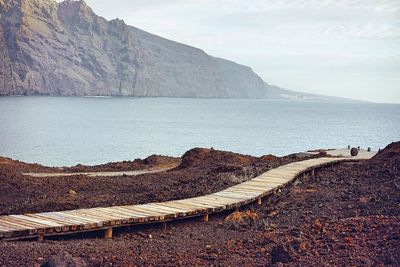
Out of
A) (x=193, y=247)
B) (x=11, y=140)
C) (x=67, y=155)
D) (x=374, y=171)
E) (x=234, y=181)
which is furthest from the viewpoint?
(x=11, y=140)

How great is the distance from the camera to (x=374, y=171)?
68.6 feet

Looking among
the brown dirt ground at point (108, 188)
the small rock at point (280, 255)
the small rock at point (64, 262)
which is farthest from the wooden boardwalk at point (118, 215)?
the small rock at point (280, 255)

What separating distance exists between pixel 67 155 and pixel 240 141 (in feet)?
105

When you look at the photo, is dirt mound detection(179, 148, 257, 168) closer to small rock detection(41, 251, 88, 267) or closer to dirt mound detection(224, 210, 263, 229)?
dirt mound detection(224, 210, 263, 229)

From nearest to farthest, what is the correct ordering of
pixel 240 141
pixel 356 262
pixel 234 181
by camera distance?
pixel 356 262 < pixel 234 181 < pixel 240 141

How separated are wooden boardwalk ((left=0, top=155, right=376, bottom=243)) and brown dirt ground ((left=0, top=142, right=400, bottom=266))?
0.27 m

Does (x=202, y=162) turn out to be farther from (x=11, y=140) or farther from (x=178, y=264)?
(x=11, y=140)

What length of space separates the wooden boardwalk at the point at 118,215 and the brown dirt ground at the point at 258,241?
0.27m

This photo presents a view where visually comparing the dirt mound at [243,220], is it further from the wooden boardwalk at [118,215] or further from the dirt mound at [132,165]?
the dirt mound at [132,165]

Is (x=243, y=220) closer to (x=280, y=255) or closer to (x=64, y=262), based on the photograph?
(x=280, y=255)

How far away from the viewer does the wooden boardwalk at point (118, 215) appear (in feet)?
35.8

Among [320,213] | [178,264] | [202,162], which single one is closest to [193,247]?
[178,264]

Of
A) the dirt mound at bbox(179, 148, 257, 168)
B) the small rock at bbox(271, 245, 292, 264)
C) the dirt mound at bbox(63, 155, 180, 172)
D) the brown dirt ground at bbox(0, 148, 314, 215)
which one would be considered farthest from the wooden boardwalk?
the dirt mound at bbox(63, 155, 180, 172)

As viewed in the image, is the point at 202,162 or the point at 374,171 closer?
the point at 374,171
